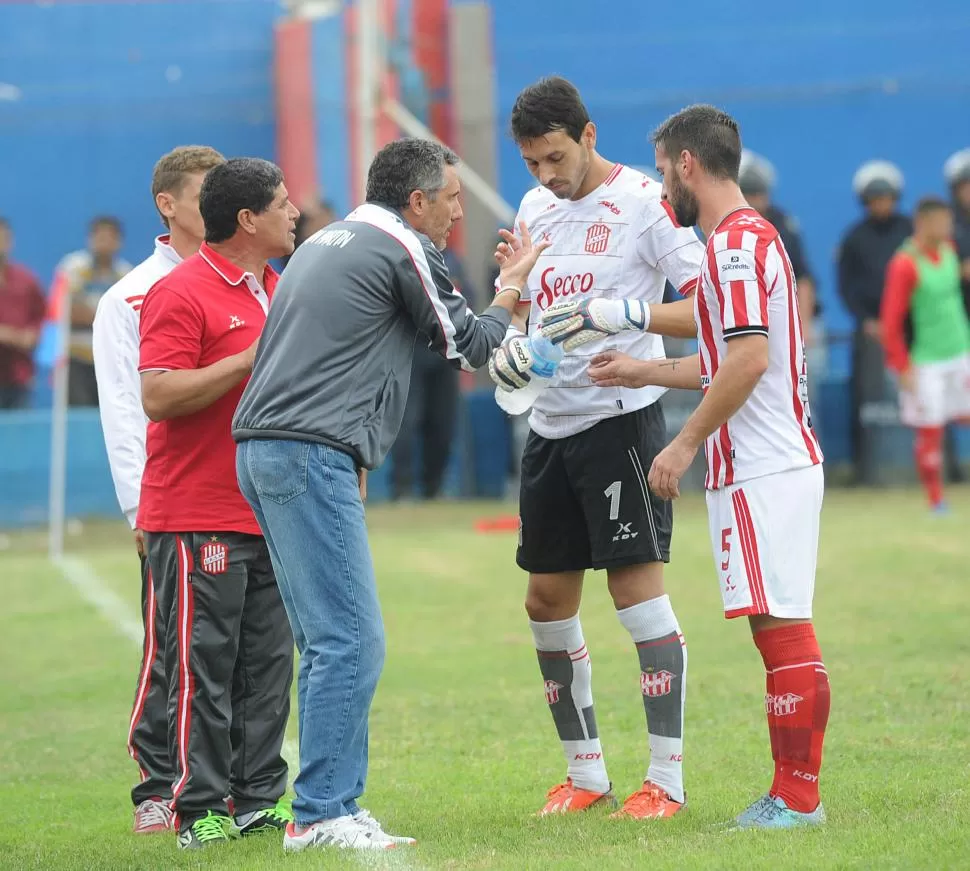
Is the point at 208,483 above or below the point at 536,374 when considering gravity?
below

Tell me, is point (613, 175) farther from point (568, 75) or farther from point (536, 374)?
point (568, 75)

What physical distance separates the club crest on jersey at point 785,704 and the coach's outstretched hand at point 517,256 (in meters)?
1.60

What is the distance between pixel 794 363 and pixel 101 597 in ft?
24.4

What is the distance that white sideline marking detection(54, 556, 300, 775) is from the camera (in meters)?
10.5

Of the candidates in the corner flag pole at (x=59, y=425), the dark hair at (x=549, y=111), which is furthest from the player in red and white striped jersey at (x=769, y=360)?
the corner flag pole at (x=59, y=425)

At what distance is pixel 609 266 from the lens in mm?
6066

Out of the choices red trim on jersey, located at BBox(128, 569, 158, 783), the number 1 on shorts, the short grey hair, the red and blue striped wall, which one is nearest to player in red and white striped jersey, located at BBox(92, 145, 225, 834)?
red trim on jersey, located at BBox(128, 569, 158, 783)

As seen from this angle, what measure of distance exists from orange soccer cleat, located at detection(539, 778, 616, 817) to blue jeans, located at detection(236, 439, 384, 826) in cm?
92

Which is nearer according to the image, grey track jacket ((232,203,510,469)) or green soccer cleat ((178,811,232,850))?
grey track jacket ((232,203,510,469))

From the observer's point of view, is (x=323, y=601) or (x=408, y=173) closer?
(x=323, y=601)

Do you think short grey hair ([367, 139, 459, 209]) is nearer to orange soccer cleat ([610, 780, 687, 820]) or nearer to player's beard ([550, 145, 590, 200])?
player's beard ([550, 145, 590, 200])

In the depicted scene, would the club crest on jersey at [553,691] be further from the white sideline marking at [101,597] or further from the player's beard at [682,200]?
the white sideline marking at [101,597]

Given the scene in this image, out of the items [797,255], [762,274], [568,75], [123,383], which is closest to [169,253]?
[123,383]

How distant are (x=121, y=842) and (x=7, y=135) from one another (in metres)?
13.7
